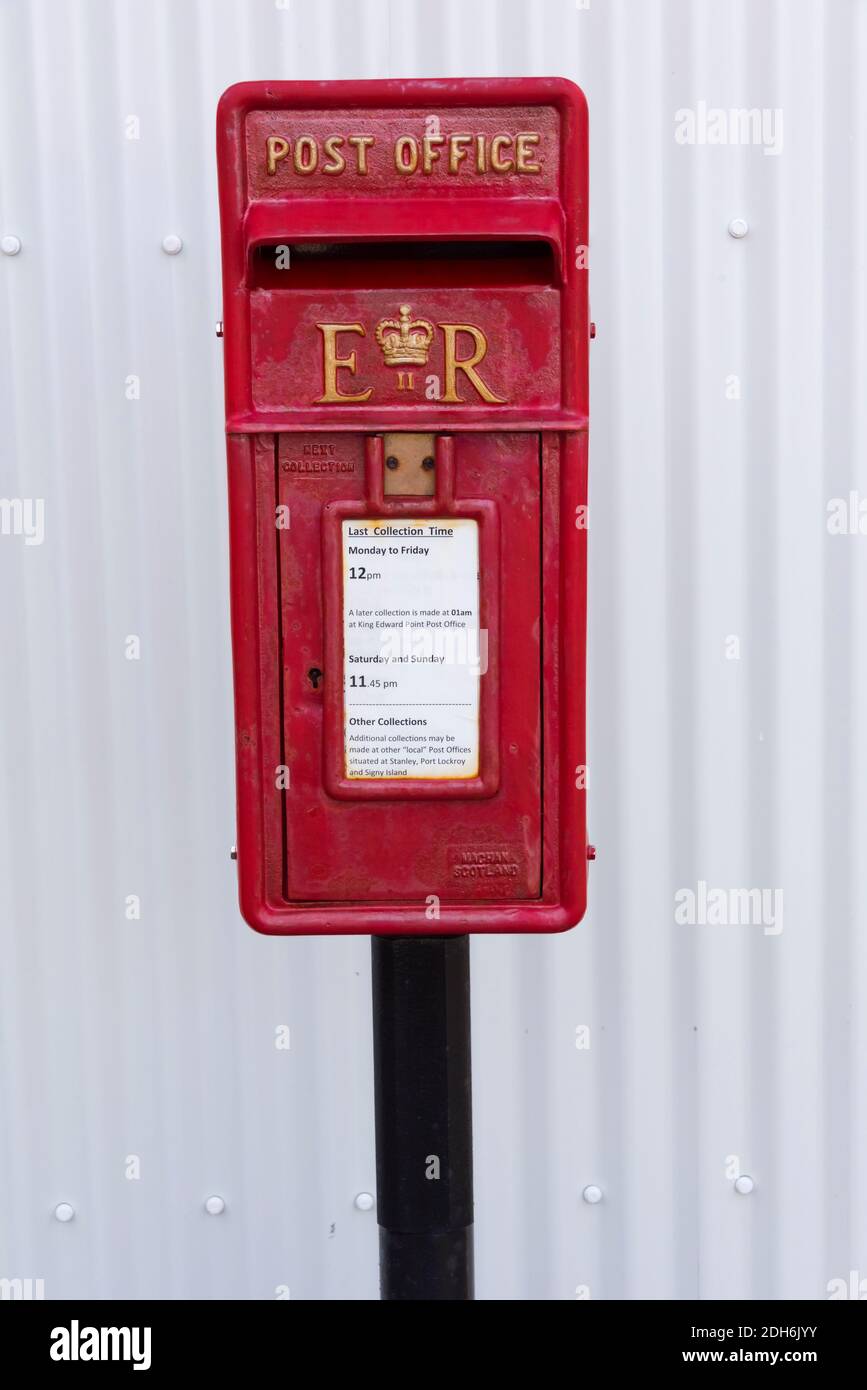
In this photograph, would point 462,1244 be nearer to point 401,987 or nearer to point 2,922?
point 401,987

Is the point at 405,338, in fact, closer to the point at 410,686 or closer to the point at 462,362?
the point at 462,362

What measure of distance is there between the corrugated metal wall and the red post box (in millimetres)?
771

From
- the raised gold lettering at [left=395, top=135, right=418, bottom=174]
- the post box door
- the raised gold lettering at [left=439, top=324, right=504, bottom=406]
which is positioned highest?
the raised gold lettering at [left=395, top=135, right=418, bottom=174]

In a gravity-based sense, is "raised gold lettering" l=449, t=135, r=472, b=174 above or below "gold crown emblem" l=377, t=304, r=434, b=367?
above

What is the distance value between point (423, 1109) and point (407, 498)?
89 cm

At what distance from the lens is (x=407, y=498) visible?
1.55 metres

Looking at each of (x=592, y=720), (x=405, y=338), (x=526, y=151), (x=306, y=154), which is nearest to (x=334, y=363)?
(x=405, y=338)

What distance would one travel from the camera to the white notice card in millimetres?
1557

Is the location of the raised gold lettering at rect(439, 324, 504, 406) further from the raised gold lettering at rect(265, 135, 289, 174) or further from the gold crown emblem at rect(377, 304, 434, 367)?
the raised gold lettering at rect(265, 135, 289, 174)

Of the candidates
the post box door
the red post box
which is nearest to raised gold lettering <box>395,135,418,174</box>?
the red post box

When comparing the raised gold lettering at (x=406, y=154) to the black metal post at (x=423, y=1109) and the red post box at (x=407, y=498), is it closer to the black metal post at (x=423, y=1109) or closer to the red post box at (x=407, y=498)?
the red post box at (x=407, y=498)

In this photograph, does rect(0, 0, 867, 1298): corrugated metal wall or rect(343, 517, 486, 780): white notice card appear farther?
rect(0, 0, 867, 1298): corrugated metal wall

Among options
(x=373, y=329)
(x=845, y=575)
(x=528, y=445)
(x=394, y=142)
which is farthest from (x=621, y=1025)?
(x=394, y=142)

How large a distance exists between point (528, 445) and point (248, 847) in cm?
66
